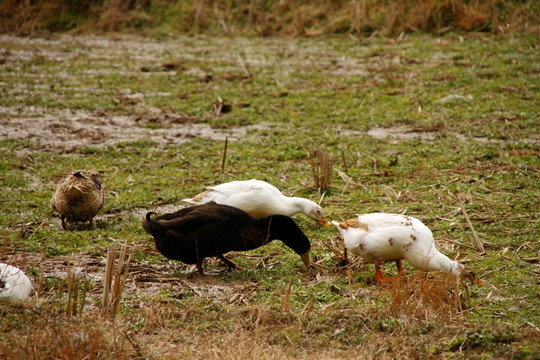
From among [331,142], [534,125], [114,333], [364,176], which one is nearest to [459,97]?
[534,125]

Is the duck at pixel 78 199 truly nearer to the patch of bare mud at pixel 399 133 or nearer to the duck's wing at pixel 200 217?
the duck's wing at pixel 200 217

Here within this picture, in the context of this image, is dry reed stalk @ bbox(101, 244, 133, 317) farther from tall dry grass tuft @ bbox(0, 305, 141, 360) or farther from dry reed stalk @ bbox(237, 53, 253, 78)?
dry reed stalk @ bbox(237, 53, 253, 78)

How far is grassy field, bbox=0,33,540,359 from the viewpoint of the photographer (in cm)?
485

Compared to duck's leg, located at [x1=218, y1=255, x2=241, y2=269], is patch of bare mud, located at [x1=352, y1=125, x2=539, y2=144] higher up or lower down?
lower down

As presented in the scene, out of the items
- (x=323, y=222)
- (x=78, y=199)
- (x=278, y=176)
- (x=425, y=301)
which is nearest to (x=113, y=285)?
(x=425, y=301)

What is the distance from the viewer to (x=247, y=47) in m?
17.5

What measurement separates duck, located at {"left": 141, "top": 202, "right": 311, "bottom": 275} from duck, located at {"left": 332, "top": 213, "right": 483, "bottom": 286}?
0.68 meters

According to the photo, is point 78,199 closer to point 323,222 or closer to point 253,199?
point 253,199

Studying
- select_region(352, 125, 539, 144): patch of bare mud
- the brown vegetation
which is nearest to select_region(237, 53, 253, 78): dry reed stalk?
the brown vegetation

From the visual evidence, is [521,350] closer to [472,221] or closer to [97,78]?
[472,221]

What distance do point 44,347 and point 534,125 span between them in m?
8.79

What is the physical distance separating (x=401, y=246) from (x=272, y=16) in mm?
14777

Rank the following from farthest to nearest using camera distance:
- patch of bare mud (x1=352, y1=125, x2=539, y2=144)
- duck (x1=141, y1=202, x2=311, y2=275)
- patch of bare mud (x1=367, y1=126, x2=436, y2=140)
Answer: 1. patch of bare mud (x1=367, y1=126, x2=436, y2=140)
2. patch of bare mud (x1=352, y1=125, x2=539, y2=144)
3. duck (x1=141, y1=202, x2=311, y2=275)

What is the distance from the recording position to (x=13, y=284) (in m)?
5.10
